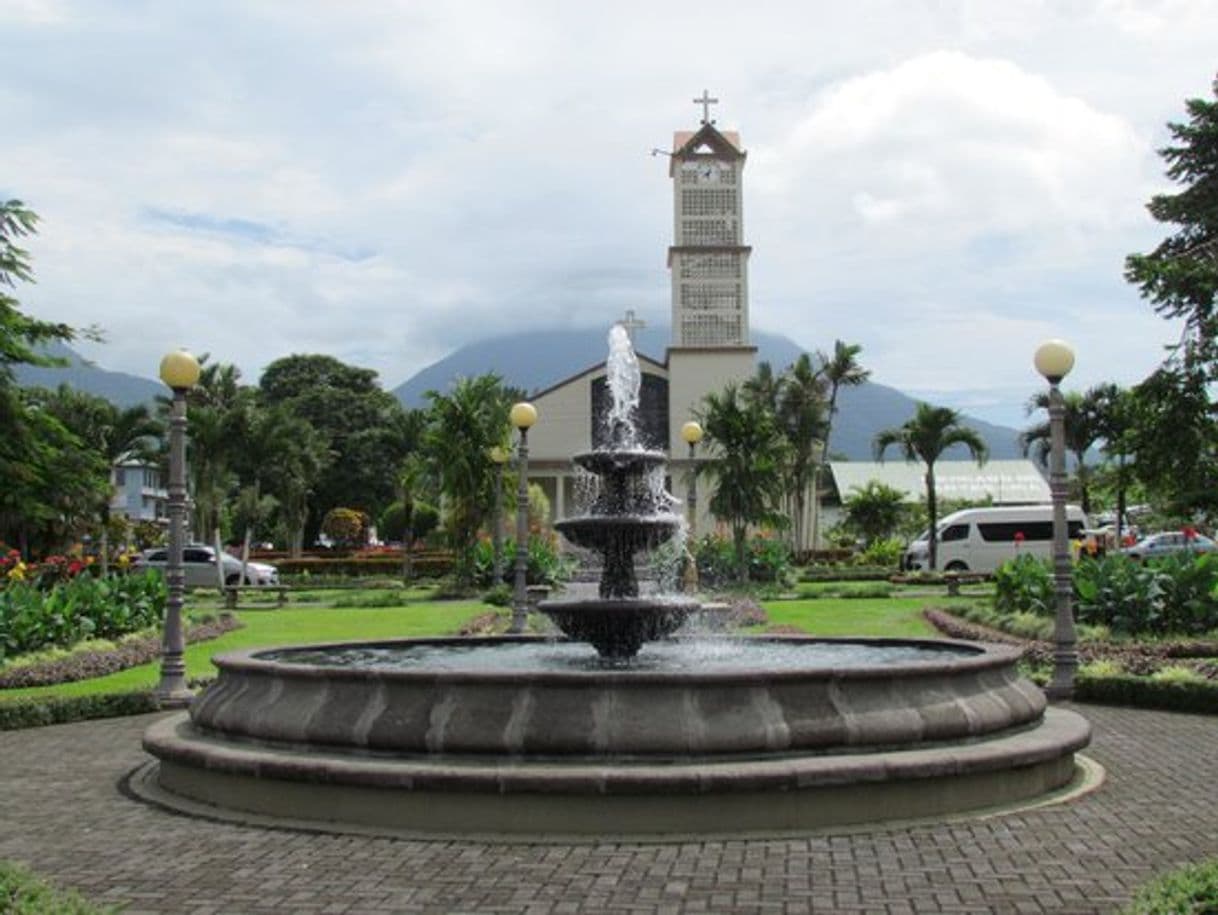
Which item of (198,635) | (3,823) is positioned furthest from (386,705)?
(198,635)

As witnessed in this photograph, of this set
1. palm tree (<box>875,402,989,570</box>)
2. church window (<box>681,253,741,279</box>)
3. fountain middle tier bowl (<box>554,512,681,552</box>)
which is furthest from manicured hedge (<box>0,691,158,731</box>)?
church window (<box>681,253,741,279</box>)

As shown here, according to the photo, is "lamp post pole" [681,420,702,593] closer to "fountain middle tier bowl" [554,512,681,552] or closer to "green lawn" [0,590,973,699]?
"green lawn" [0,590,973,699]

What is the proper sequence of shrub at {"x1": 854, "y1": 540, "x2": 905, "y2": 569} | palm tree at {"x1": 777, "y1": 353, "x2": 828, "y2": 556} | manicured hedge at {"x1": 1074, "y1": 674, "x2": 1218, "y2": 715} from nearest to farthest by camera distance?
manicured hedge at {"x1": 1074, "y1": 674, "x2": 1218, "y2": 715}
shrub at {"x1": 854, "y1": 540, "x2": 905, "y2": 569}
palm tree at {"x1": 777, "y1": 353, "x2": 828, "y2": 556}

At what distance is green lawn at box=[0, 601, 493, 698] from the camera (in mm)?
16203

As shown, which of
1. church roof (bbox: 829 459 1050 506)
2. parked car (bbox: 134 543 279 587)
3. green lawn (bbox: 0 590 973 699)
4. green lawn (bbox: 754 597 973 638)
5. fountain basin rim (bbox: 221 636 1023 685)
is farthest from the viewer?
church roof (bbox: 829 459 1050 506)

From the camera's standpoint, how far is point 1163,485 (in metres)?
A: 30.7

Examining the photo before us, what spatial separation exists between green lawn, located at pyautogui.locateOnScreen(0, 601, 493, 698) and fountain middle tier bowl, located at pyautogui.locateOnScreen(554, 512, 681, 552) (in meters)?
7.10

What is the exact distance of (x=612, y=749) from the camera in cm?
739

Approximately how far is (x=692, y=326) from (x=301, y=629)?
41261 mm

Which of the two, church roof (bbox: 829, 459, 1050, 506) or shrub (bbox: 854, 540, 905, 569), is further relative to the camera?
church roof (bbox: 829, 459, 1050, 506)

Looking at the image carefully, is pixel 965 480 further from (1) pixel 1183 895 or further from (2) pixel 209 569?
(1) pixel 1183 895

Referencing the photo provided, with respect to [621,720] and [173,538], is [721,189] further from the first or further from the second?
[621,720]

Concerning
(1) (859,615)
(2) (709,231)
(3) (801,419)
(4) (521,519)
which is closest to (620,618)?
(4) (521,519)

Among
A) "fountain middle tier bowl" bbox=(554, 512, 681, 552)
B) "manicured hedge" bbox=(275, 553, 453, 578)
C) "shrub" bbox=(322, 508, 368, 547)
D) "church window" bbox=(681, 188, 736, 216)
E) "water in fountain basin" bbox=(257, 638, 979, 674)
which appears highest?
"church window" bbox=(681, 188, 736, 216)
